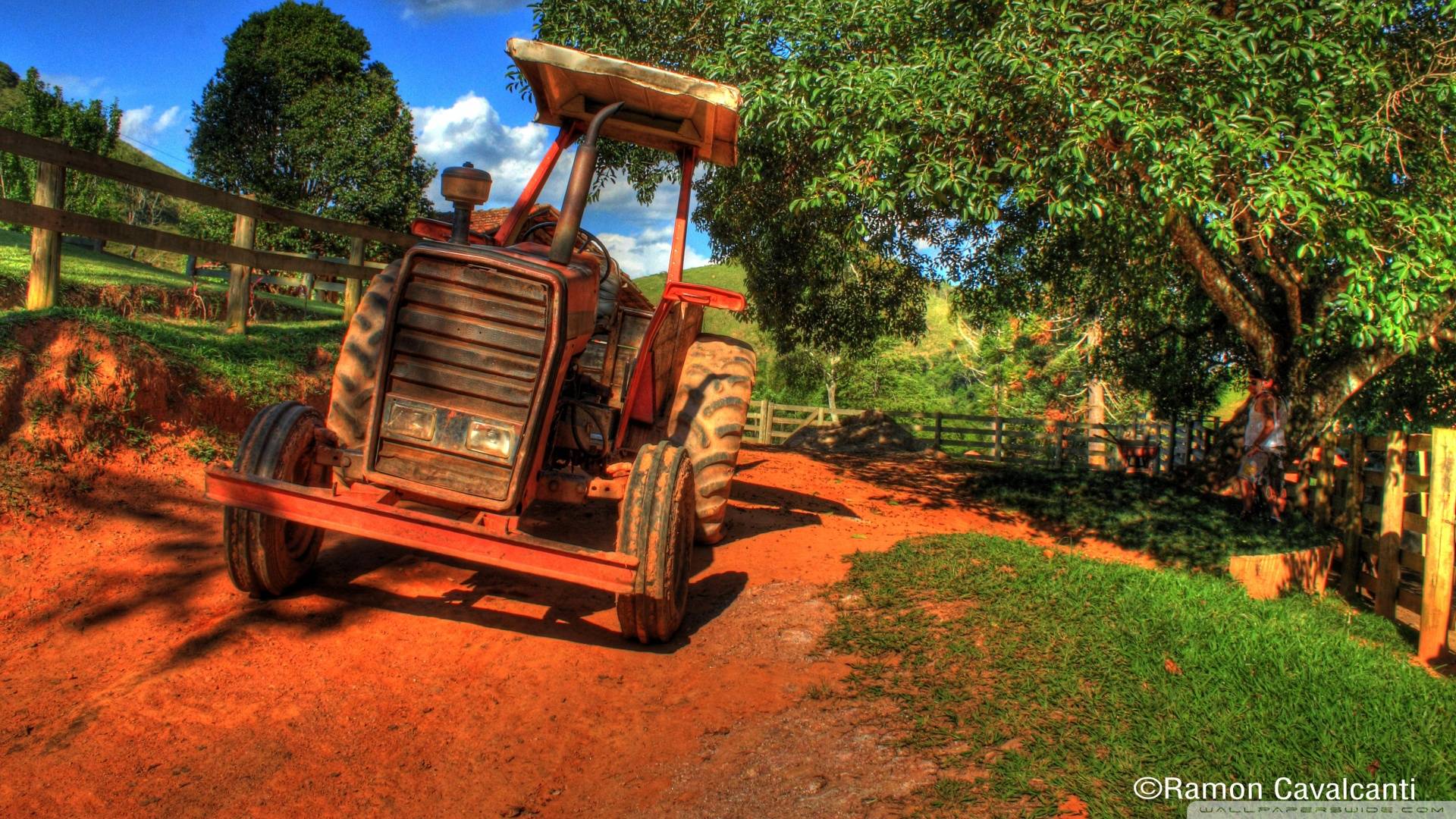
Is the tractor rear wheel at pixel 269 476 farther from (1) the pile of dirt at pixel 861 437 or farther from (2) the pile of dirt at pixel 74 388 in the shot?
(1) the pile of dirt at pixel 861 437

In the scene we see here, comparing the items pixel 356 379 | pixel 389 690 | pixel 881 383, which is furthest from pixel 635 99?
pixel 881 383

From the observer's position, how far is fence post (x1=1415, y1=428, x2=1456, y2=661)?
18.3ft

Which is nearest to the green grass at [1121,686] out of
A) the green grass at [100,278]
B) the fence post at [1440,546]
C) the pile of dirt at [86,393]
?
the fence post at [1440,546]

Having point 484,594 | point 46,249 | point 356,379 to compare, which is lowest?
point 484,594

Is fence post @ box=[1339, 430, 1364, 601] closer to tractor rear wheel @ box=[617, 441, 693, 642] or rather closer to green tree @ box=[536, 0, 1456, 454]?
green tree @ box=[536, 0, 1456, 454]

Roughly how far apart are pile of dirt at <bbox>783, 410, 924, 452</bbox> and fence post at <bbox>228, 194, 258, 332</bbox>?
10.8 metres

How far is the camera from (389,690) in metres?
4.01

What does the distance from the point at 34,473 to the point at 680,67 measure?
7612 mm

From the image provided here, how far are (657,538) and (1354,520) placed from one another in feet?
21.1

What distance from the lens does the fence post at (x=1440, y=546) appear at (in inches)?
219

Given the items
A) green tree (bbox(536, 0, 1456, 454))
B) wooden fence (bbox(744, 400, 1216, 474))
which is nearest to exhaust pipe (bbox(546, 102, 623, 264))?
green tree (bbox(536, 0, 1456, 454))

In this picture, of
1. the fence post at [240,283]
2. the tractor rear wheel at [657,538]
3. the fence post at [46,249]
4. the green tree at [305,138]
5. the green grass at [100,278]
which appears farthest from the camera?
the green tree at [305,138]

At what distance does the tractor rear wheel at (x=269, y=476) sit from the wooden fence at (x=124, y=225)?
289cm

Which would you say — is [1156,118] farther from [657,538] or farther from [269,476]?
[269,476]
